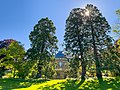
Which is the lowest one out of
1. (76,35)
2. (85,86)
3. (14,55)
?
(85,86)

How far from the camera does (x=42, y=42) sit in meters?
39.3

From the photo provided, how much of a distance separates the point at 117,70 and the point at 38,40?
14252 millimetres

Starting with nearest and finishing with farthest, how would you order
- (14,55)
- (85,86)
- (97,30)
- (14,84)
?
(85,86) < (14,84) < (97,30) < (14,55)

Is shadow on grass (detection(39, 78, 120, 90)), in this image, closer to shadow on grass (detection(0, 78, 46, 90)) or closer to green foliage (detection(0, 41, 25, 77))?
shadow on grass (detection(0, 78, 46, 90))

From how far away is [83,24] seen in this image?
3534 cm

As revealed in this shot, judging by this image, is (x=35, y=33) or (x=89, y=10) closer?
(x=89, y=10)

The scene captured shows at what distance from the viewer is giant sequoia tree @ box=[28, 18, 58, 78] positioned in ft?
127

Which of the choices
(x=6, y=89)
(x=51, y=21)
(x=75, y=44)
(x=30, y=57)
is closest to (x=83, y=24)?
(x=75, y=44)

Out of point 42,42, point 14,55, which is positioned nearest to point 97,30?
point 42,42

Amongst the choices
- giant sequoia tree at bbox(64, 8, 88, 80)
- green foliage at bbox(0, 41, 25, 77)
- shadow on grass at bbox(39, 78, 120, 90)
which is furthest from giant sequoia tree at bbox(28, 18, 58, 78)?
shadow on grass at bbox(39, 78, 120, 90)

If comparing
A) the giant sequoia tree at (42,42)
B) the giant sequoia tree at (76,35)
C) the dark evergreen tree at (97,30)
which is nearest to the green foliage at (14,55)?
the giant sequoia tree at (42,42)

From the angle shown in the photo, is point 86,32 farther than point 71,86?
Yes

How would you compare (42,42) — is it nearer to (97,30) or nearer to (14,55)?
(14,55)

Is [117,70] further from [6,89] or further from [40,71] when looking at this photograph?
[6,89]
